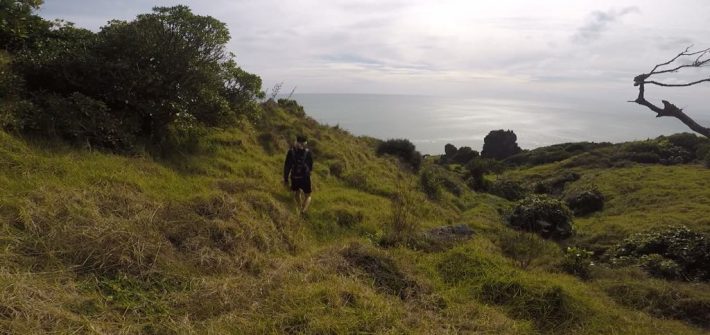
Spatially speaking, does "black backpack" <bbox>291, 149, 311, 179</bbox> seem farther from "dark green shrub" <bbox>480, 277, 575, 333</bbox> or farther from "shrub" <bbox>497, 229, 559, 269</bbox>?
"dark green shrub" <bbox>480, 277, 575, 333</bbox>

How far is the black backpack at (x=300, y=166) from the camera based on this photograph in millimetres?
10906

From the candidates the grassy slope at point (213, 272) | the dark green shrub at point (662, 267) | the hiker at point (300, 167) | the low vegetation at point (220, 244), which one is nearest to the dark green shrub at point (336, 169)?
the low vegetation at point (220, 244)

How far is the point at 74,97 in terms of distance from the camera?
934 centimetres

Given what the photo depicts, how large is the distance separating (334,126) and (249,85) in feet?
37.1

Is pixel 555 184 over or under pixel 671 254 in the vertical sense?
over

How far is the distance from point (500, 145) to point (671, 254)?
6156cm

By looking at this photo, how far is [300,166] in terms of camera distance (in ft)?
35.9

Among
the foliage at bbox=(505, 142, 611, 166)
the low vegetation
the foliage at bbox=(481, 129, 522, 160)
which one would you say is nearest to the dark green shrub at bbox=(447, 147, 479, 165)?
the foliage at bbox=(505, 142, 611, 166)

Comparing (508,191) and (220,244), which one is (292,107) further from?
(508,191)

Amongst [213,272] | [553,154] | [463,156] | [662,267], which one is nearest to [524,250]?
[662,267]

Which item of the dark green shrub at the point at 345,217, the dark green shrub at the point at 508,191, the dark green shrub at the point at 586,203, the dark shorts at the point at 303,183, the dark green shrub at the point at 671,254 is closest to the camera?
the dark green shrub at the point at 671,254

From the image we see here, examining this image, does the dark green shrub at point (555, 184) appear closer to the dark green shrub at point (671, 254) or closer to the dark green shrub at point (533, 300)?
the dark green shrub at point (671, 254)

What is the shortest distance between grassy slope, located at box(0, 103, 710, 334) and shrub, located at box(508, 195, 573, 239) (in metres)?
8.91

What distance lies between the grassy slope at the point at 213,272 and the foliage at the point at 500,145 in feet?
210
